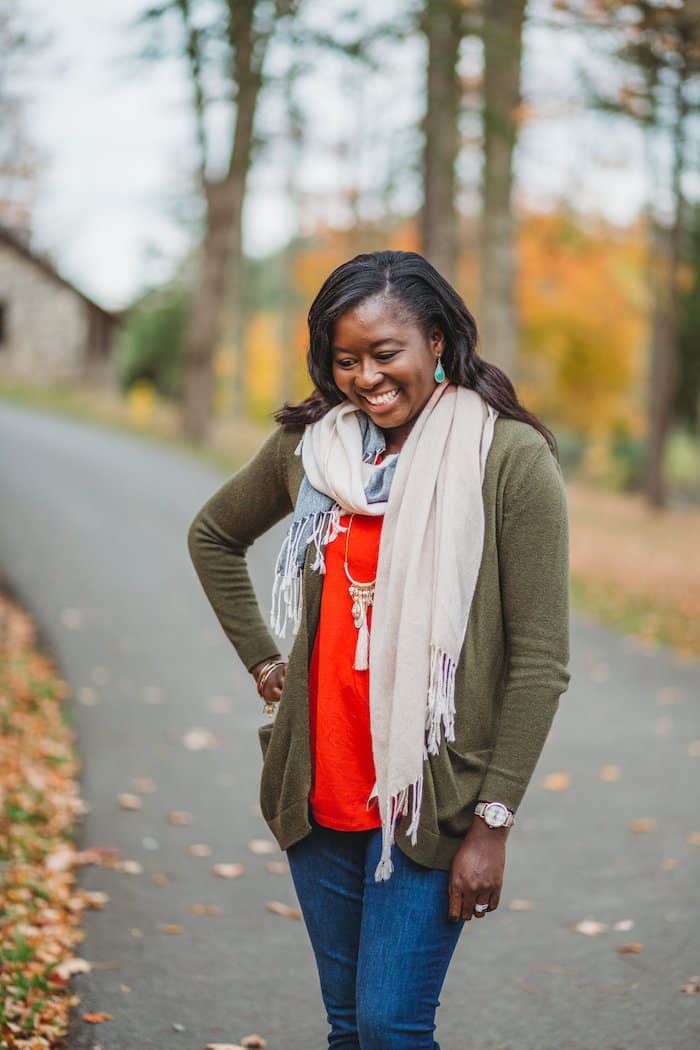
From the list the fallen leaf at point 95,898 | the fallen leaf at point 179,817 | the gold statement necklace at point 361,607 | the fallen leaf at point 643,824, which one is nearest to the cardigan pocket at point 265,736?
the gold statement necklace at point 361,607

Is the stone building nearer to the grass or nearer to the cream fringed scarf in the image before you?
the grass

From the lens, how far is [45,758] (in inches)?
298

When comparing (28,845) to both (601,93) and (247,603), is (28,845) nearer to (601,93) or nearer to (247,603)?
(247,603)

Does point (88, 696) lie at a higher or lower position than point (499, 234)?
lower

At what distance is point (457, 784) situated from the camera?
267cm

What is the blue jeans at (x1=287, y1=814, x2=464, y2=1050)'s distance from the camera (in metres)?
2.60

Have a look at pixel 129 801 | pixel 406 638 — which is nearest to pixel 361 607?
pixel 406 638

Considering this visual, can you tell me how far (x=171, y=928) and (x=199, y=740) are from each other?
10.2 feet

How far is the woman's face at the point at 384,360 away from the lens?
2719 millimetres

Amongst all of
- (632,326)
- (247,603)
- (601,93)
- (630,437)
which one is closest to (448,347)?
(247,603)

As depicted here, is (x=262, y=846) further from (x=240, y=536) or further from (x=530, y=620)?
(x=530, y=620)

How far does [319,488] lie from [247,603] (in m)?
0.59

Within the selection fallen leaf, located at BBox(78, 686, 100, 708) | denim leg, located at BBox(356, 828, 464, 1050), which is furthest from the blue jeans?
fallen leaf, located at BBox(78, 686, 100, 708)

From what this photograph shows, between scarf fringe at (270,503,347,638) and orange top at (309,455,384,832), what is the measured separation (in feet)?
0.12
